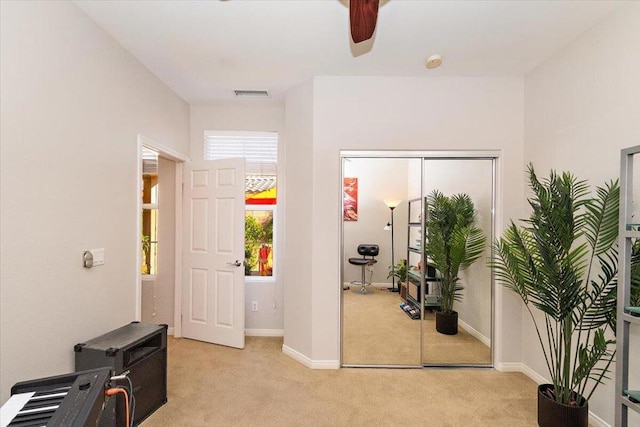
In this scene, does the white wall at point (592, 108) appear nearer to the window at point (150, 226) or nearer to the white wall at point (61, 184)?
the white wall at point (61, 184)

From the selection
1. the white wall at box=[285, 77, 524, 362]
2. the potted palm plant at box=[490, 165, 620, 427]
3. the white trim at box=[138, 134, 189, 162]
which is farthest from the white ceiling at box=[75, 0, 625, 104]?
the potted palm plant at box=[490, 165, 620, 427]

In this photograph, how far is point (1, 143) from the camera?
1545mm

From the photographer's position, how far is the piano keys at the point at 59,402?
94 centimetres

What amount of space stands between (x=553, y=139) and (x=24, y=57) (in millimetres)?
3590

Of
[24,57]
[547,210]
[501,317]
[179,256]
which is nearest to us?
[24,57]

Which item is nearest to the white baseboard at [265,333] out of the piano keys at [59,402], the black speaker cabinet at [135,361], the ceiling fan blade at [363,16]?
the black speaker cabinet at [135,361]

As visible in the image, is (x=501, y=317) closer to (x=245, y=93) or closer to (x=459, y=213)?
(x=459, y=213)

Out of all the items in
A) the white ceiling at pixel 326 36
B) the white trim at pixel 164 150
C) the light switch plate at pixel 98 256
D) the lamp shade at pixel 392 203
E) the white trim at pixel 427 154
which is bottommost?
the light switch plate at pixel 98 256

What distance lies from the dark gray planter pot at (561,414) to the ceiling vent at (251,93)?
349 centimetres

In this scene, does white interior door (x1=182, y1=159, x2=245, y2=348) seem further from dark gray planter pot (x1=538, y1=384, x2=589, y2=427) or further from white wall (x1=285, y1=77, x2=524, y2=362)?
dark gray planter pot (x1=538, y1=384, x2=589, y2=427)

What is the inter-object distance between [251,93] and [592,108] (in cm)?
296

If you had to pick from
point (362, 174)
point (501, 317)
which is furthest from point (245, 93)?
point (501, 317)

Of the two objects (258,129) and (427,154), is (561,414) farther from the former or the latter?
(258,129)

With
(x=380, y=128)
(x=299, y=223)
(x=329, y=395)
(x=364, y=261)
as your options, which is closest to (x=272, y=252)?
(x=299, y=223)
